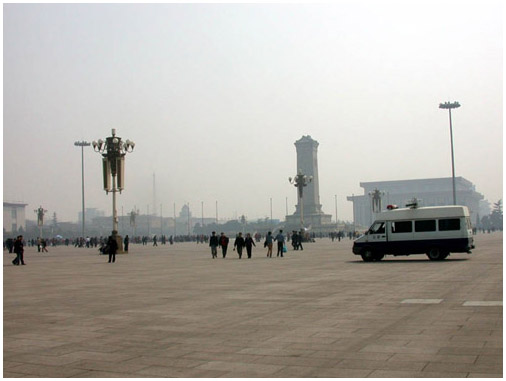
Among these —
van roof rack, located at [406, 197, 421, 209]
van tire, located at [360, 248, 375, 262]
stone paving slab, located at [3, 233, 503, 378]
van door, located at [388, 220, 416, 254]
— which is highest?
van roof rack, located at [406, 197, 421, 209]

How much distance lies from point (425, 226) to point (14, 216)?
501ft

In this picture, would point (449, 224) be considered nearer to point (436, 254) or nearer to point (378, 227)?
point (436, 254)

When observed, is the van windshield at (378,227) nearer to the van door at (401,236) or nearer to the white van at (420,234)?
the white van at (420,234)

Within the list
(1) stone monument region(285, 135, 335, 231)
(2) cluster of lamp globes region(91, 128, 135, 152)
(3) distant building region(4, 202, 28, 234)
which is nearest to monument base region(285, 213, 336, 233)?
(1) stone monument region(285, 135, 335, 231)

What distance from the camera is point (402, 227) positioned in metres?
28.7

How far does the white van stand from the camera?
90.4 feet

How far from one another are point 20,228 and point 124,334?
161m

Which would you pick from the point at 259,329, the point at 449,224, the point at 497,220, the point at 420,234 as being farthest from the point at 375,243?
the point at 497,220

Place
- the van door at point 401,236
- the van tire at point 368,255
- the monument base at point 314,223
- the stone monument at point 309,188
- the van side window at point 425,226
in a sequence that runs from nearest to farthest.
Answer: the van side window at point 425,226 → the van door at point 401,236 → the van tire at point 368,255 → the monument base at point 314,223 → the stone monument at point 309,188

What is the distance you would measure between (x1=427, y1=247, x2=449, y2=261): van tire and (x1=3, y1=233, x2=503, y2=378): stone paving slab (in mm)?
8888

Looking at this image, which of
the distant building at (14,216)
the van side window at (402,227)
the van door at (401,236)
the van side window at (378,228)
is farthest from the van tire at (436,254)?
the distant building at (14,216)

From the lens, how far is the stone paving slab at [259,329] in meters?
7.68

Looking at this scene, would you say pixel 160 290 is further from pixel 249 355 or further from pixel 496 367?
pixel 496 367

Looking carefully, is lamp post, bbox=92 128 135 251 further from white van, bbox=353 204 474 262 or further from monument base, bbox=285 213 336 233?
monument base, bbox=285 213 336 233
